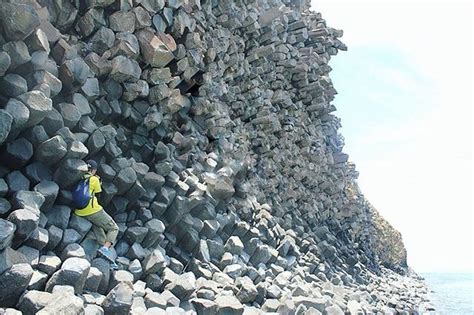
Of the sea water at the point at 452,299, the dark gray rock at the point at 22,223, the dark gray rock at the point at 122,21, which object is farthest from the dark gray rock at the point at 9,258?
the sea water at the point at 452,299

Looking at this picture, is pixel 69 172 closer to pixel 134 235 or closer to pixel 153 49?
pixel 134 235

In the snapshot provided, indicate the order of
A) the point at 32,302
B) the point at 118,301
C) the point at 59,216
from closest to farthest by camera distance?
1. the point at 32,302
2. the point at 118,301
3. the point at 59,216

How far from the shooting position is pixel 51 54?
634 centimetres

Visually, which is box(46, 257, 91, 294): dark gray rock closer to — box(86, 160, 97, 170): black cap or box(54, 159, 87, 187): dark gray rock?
box(54, 159, 87, 187): dark gray rock

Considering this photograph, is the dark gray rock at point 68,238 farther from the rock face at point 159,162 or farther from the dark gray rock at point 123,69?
the dark gray rock at point 123,69

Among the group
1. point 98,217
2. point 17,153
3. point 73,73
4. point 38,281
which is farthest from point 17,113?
point 38,281

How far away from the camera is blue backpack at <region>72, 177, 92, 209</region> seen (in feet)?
19.7

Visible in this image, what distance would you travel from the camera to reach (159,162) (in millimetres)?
7977

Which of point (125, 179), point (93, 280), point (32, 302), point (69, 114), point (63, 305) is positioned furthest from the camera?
point (125, 179)

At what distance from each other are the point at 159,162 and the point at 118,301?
10.4ft

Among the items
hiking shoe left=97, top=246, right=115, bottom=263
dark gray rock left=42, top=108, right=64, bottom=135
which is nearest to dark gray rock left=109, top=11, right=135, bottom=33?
dark gray rock left=42, top=108, right=64, bottom=135

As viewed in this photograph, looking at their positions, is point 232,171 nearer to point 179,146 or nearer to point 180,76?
point 179,146

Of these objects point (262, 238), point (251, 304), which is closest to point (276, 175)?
point (262, 238)

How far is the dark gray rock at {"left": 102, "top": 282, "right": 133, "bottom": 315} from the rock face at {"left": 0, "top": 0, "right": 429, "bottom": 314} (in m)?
0.02
